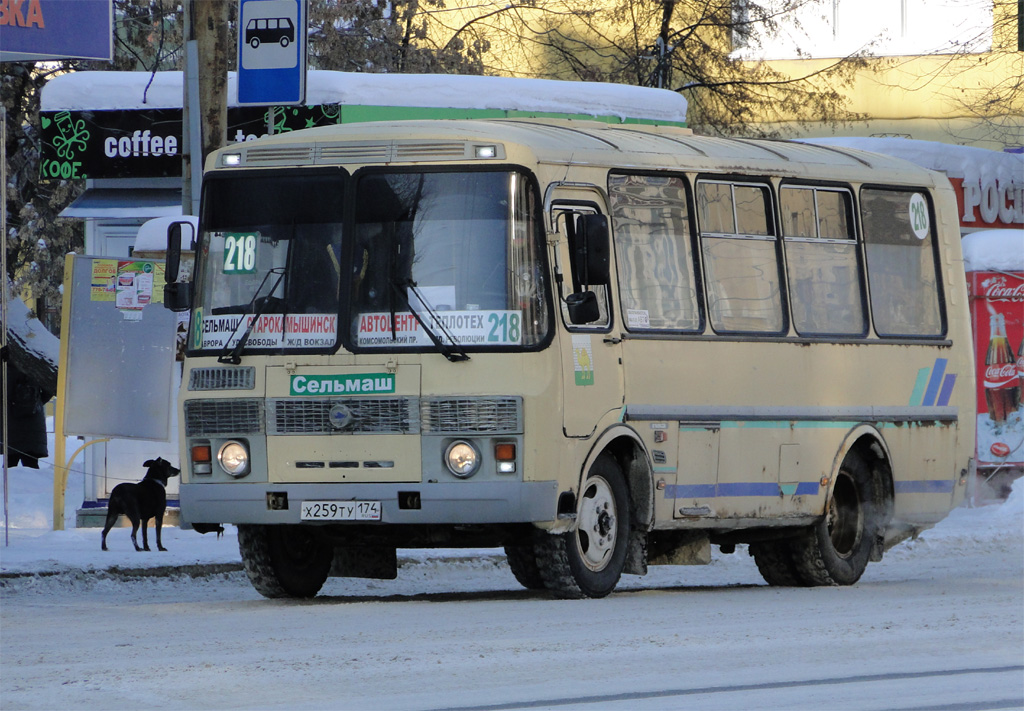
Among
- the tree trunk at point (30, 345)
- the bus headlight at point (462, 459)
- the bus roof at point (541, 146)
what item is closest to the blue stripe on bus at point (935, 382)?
the bus roof at point (541, 146)

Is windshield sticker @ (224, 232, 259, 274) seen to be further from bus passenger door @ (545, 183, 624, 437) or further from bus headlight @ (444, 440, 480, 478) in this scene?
bus passenger door @ (545, 183, 624, 437)

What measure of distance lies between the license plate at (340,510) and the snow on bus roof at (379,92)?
8910mm

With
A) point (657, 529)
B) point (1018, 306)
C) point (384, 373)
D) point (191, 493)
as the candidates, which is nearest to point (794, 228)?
point (657, 529)

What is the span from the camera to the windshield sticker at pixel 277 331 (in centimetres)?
1112

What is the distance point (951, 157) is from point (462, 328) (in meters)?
14.4

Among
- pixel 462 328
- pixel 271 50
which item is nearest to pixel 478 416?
pixel 462 328

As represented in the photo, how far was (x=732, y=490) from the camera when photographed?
40.7 feet

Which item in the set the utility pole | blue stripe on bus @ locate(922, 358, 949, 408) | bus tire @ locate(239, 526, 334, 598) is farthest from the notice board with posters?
blue stripe on bus @ locate(922, 358, 949, 408)

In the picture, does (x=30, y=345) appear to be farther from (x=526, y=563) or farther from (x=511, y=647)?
(x=511, y=647)

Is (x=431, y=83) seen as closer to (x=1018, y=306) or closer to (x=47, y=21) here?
(x=47, y=21)

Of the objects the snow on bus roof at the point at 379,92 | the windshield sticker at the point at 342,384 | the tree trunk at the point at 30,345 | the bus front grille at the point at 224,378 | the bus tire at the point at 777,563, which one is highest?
the snow on bus roof at the point at 379,92

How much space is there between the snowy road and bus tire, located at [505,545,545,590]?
169 mm

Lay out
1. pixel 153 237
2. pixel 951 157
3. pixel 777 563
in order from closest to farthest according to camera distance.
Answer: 1. pixel 777 563
2. pixel 153 237
3. pixel 951 157

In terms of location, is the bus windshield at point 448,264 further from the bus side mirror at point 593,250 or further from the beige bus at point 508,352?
the bus side mirror at point 593,250
